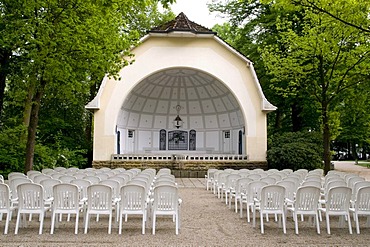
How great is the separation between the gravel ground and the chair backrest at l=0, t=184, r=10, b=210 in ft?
1.63

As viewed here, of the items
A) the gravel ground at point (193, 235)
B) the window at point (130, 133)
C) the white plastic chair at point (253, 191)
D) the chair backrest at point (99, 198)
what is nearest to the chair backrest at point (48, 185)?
the gravel ground at point (193, 235)

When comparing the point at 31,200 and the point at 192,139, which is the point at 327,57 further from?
the point at 31,200

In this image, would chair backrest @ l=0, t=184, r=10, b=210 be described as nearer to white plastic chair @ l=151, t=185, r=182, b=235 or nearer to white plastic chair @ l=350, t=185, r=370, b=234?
white plastic chair @ l=151, t=185, r=182, b=235

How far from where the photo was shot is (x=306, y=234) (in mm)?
7438

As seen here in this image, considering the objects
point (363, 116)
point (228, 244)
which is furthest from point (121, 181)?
point (363, 116)

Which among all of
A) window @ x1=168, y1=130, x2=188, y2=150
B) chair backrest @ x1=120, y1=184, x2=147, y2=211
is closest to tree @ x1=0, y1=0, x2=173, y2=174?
chair backrest @ x1=120, y1=184, x2=147, y2=211

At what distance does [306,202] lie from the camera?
7.62 metres

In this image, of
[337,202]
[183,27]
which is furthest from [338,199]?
[183,27]

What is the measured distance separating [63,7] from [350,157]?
169 ft

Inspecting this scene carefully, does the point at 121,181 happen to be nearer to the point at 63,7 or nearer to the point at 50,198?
the point at 50,198

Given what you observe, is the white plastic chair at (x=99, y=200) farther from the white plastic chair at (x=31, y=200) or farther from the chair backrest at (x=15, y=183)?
the chair backrest at (x=15, y=183)

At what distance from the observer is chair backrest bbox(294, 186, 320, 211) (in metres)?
7.52

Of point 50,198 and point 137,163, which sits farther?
point 137,163

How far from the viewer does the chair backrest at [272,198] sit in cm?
758
